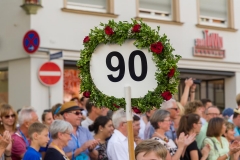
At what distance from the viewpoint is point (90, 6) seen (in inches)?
814

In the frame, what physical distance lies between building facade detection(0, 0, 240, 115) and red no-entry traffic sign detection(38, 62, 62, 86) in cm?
18

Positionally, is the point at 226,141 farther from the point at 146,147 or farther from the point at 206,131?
the point at 146,147

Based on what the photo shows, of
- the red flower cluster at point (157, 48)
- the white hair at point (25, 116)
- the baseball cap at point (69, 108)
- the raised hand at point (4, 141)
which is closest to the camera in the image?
the red flower cluster at point (157, 48)

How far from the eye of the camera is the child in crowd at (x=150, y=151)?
597 centimetres

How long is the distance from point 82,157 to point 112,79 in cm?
329

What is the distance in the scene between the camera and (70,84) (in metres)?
20.5

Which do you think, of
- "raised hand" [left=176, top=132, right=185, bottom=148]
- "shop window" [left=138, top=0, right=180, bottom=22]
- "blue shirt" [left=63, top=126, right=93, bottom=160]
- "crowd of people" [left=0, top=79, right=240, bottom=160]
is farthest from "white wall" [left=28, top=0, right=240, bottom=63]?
"raised hand" [left=176, top=132, right=185, bottom=148]

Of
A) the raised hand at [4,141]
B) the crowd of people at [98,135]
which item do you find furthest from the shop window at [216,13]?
the raised hand at [4,141]

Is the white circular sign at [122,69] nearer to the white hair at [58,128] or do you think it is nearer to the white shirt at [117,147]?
the white hair at [58,128]

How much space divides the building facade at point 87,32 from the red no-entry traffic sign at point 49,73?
18 cm

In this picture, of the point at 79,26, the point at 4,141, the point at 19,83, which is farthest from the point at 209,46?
the point at 4,141

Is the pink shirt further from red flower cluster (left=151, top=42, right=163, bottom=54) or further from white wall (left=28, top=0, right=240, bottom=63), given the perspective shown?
white wall (left=28, top=0, right=240, bottom=63)

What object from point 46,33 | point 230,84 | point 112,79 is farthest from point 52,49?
point 112,79

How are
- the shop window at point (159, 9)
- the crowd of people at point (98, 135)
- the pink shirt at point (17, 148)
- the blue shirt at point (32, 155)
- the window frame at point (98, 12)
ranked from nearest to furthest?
1. the blue shirt at point (32, 155)
2. the crowd of people at point (98, 135)
3. the pink shirt at point (17, 148)
4. the window frame at point (98, 12)
5. the shop window at point (159, 9)
